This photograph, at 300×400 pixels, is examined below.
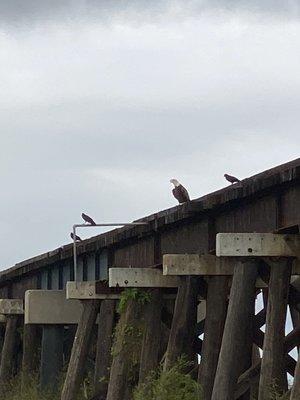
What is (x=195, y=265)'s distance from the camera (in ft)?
71.5

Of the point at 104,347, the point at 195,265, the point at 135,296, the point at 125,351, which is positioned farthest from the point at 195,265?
the point at 104,347

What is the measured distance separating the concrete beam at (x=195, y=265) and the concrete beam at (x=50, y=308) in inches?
373

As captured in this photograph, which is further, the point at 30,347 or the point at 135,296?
the point at 30,347

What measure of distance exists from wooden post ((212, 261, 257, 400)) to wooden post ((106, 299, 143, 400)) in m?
4.97

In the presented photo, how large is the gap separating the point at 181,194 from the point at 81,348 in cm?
664

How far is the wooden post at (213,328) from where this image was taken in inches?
860

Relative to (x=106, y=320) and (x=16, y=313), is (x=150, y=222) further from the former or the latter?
(x=16, y=313)

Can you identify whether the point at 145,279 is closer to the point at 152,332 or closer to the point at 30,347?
the point at 152,332

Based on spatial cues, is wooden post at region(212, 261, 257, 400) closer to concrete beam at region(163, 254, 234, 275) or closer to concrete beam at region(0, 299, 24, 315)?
concrete beam at region(163, 254, 234, 275)

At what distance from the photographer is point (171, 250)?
23578 mm

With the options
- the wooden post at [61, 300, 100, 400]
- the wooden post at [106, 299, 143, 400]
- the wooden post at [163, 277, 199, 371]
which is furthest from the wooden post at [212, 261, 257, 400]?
the wooden post at [61, 300, 100, 400]

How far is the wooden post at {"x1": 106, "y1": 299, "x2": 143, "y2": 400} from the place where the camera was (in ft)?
82.1

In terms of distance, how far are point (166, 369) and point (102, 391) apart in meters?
5.30

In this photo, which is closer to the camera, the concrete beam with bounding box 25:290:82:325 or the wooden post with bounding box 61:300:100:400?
the wooden post with bounding box 61:300:100:400
